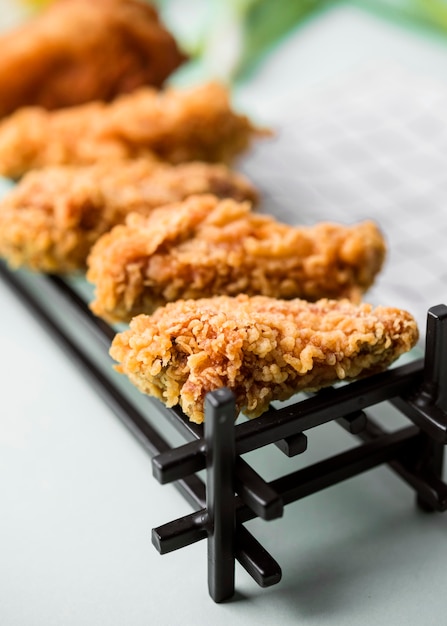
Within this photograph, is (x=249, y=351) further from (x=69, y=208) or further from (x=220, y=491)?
(x=69, y=208)

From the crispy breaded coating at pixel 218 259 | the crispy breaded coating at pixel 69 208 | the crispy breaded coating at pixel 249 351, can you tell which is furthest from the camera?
the crispy breaded coating at pixel 69 208

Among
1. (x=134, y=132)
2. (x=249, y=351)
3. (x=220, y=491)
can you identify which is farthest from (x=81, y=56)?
(x=220, y=491)

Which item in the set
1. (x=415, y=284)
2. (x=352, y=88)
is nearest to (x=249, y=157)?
(x=352, y=88)

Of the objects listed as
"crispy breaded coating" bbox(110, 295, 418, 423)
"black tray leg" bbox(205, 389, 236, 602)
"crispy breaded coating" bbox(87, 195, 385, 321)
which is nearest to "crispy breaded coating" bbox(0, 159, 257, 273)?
"crispy breaded coating" bbox(87, 195, 385, 321)

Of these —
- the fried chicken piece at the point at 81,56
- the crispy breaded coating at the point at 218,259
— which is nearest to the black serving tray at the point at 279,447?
the crispy breaded coating at the point at 218,259

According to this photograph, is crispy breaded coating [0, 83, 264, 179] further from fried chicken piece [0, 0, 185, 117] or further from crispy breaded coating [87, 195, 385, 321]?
crispy breaded coating [87, 195, 385, 321]

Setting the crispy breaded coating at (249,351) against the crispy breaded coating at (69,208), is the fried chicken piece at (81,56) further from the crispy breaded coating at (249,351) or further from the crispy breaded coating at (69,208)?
the crispy breaded coating at (249,351)
